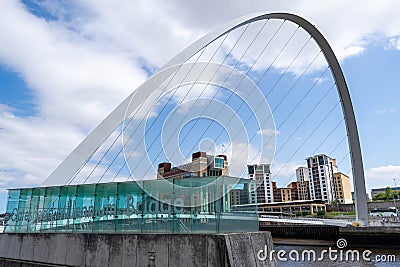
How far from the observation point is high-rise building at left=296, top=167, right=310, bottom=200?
63162mm

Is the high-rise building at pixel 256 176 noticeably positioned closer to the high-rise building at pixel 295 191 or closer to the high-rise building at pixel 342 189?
the high-rise building at pixel 342 189

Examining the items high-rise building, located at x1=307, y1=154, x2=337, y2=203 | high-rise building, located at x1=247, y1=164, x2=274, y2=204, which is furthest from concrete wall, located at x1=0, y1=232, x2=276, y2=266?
high-rise building, located at x1=307, y1=154, x2=337, y2=203

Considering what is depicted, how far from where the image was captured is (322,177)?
56875 millimetres

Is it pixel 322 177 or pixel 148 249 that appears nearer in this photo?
pixel 148 249

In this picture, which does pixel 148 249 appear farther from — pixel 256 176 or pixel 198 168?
pixel 256 176

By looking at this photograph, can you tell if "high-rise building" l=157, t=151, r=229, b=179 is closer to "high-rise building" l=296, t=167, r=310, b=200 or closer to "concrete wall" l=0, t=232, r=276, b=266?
"concrete wall" l=0, t=232, r=276, b=266

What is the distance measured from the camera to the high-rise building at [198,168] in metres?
10.0

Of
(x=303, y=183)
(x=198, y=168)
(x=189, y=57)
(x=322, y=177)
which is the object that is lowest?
(x=198, y=168)

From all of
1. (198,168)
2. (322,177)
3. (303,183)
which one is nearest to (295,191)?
(303,183)

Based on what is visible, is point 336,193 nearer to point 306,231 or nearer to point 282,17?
point 306,231

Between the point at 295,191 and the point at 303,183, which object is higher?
the point at 303,183

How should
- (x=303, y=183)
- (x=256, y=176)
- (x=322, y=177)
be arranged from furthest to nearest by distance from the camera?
(x=303, y=183), (x=322, y=177), (x=256, y=176)

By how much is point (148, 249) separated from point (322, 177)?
55.3 m

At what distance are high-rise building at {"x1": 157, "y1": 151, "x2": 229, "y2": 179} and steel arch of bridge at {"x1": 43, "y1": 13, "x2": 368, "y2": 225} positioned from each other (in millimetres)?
3563
